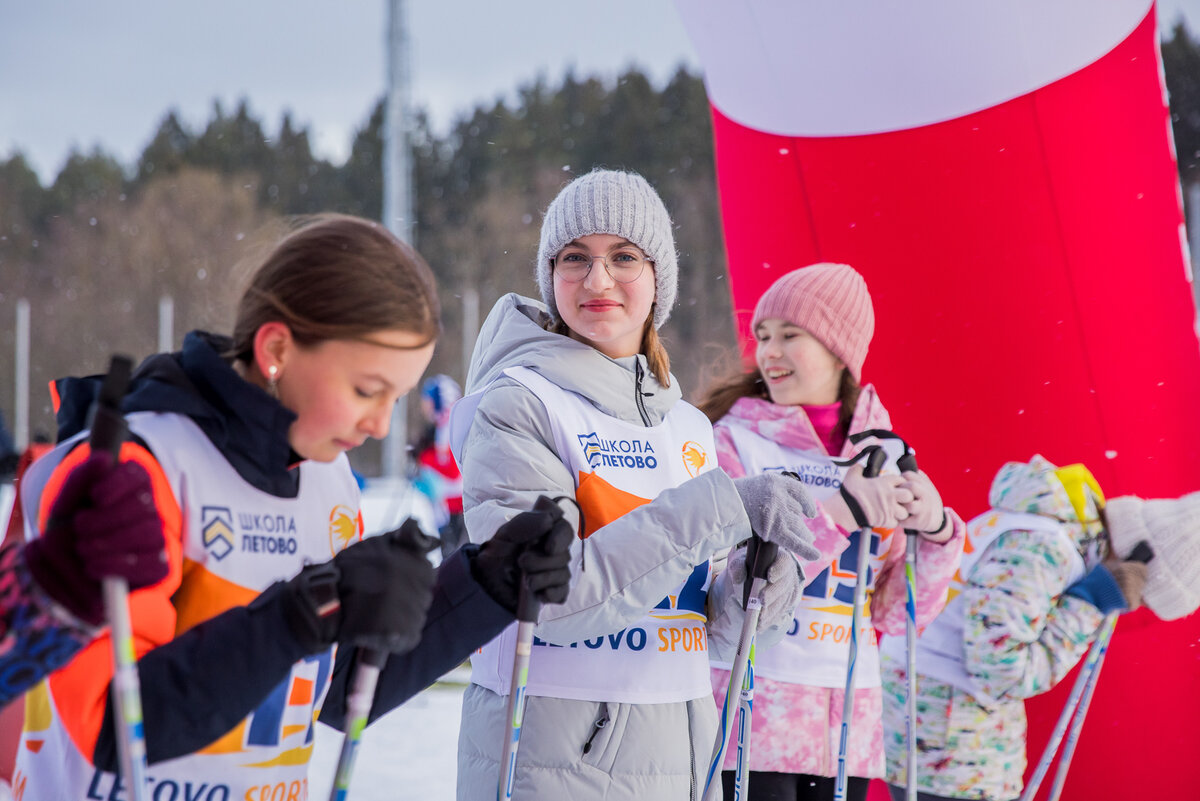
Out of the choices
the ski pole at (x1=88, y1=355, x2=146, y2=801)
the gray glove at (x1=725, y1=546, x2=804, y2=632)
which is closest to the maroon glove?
the ski pole at (x1=88, y1=355, x2=146, y2=801)

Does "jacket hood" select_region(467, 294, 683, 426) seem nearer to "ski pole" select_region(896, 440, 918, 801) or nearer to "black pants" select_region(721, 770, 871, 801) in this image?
"ski pole" select_region(896, 440, 918, 801)

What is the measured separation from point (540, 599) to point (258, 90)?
43.8 metres

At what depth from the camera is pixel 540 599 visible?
1559 mm

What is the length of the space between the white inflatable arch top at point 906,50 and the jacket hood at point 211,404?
2522 millimetres

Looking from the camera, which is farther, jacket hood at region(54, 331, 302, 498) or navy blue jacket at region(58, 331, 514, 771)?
jacket hood at region(54, 331, 302, 498)

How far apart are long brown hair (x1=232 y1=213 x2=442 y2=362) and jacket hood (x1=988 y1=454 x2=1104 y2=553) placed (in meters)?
1.90

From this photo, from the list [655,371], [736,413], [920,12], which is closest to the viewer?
[655,371]

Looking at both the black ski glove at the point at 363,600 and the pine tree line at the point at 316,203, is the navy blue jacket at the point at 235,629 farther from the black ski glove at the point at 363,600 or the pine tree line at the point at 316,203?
the pine tree line at the point at 316,203

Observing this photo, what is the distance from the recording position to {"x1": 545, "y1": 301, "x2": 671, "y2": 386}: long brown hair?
232 cm

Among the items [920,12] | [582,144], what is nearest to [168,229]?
[582,144]

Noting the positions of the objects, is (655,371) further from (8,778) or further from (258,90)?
(258,90)

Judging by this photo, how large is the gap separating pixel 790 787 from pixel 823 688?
239mm

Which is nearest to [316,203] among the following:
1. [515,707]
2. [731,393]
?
[731,393]

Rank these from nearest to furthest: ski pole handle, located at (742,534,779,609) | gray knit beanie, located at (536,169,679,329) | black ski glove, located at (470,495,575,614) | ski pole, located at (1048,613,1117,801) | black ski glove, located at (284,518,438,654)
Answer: black ski glove, located at (284,518,438,654)
black ski glove, located at (470,495,575,614)
ski pole handle, located at (742,534,779,609)
gray knit beanie, located at (536,169,679,329)
ski pole, located at (1048,613,1117,801)
